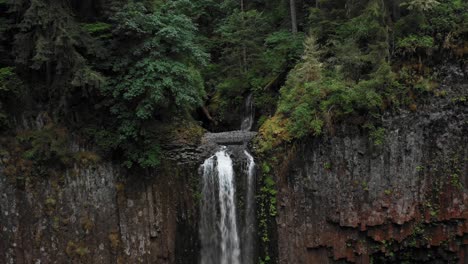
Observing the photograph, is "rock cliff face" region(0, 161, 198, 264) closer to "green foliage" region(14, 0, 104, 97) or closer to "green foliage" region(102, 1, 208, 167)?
"green foliage" region(102, 1, 208, 167)

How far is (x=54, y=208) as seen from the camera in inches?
522

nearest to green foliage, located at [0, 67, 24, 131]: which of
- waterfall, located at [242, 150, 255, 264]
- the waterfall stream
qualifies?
the waterfall stream

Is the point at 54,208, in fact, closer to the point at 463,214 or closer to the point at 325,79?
the point at 325,79

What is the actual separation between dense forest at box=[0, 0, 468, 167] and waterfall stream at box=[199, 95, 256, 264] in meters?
1.42

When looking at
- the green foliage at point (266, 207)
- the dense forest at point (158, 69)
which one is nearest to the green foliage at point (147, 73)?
the dense forest at point (158, 69)

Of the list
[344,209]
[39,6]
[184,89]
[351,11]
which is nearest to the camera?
[39,6]

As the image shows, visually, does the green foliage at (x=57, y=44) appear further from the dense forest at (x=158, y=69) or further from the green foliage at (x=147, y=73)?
the green foliage at (x=147, y=73)

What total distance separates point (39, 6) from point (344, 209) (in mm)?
11595

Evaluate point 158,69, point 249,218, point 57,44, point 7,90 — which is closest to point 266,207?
point 249,218

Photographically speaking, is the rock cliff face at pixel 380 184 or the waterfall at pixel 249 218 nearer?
the rock cliff face at pixel 380 184

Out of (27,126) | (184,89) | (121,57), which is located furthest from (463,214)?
(27,126)

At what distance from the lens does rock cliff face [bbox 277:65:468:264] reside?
13945 mm

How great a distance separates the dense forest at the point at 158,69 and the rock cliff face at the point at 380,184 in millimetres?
689

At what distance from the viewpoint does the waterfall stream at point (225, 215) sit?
47.2ft
